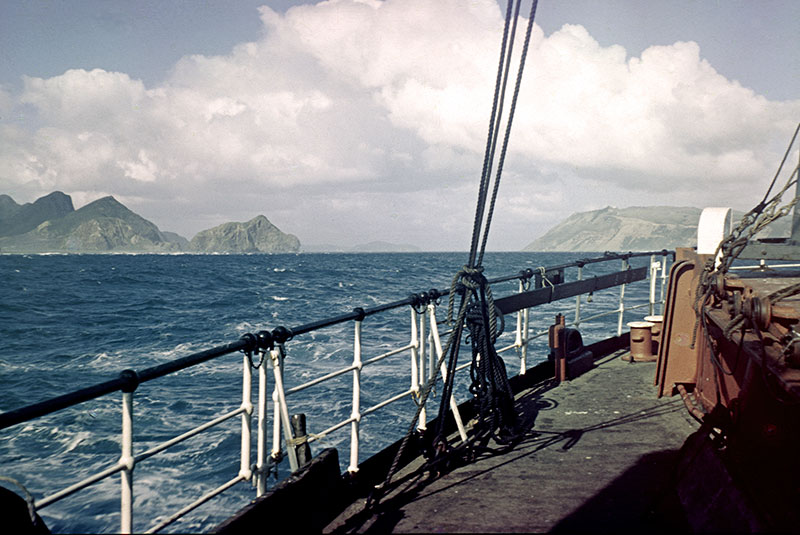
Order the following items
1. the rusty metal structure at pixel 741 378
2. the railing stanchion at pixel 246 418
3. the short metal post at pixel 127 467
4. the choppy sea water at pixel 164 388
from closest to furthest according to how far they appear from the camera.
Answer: the short metal post at pixel 127 467, the rusty metal structure at pixel 741 378, the railing stanchion at pixel 246 418, the choppy sea water at pixel 164 388

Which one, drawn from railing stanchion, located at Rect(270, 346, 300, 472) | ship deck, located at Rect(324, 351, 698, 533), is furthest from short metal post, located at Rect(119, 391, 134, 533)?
ship deck, located at Rect(324, 351, 698, 533)

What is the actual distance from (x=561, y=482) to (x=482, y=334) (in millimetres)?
1215

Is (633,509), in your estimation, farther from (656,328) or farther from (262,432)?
(656,328)

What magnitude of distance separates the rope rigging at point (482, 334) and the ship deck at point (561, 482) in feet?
Answer: 0.62

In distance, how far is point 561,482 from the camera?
3619 mm

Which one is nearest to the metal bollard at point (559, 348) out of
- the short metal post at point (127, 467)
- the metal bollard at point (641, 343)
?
the metal bollard at point (641, 343)

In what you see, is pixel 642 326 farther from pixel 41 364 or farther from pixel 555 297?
pixel 41 364

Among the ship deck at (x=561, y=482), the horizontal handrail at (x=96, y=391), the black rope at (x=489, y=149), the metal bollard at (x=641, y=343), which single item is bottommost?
the ship deck at (x=561, y=482)

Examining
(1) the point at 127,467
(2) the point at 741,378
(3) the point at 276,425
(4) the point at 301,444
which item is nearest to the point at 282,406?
(3) the point at 276,425

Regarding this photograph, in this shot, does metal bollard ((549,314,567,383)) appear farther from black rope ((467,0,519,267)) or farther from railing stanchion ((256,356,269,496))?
railing stanchion ((256,356,269,496))

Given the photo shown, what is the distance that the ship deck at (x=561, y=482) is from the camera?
3.05m

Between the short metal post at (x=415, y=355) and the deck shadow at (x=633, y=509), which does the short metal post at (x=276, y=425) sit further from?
the deck shadow at (x=633, y=509)

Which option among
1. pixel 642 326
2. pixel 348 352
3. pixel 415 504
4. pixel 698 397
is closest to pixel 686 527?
pixel 415 504

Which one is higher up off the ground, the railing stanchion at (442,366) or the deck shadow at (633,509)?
the railing stanchion at (442,366)
